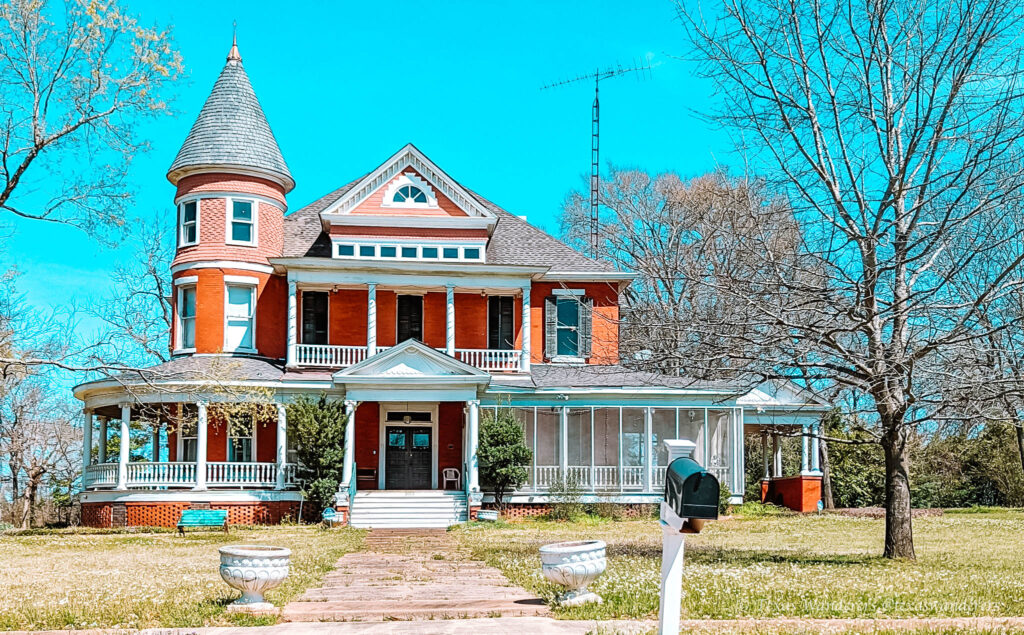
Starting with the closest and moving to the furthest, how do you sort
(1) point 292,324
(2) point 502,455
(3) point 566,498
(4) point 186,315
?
(2) point 502,455 → (3) point 566,498 → (1) point 292,324 → (4) point 186,315

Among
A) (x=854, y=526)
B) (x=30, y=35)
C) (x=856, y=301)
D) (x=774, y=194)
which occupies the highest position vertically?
(x=30, y=35)

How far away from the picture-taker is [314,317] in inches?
1203

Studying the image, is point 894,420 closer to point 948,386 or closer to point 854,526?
point 948,386

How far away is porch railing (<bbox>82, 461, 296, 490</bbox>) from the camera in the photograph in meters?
27.3

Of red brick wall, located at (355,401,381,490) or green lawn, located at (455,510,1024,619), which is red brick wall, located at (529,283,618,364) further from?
green lawn, located at (455,510,1024,619)

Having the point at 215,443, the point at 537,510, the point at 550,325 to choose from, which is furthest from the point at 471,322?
the point at 215,443

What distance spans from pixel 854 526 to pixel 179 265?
19.4 m

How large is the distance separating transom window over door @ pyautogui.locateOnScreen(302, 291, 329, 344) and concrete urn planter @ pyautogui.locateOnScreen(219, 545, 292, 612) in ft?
66.4

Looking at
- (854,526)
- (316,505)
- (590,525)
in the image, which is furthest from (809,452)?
(316,505)

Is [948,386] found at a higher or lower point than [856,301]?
lower

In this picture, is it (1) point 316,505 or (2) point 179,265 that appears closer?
(1) point 316,505

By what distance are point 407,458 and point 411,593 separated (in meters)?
18.0

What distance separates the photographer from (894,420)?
1513 cm

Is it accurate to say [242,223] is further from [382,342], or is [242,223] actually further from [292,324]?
[382,342]
